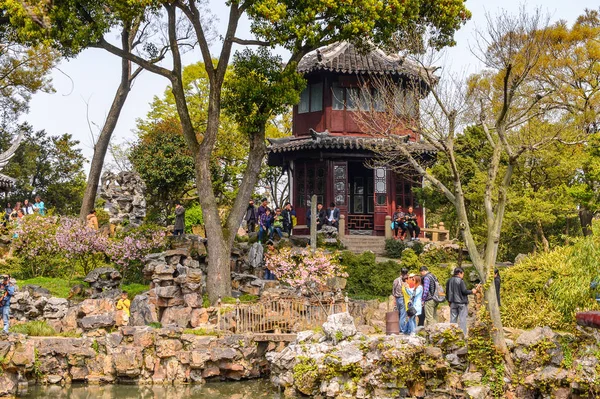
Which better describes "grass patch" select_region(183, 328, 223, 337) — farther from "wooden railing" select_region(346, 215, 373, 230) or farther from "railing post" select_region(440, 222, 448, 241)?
"wooden railing" select_region(346, 215, 373, 230)

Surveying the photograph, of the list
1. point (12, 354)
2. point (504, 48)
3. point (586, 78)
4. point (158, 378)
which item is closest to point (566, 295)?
point (504, 48)

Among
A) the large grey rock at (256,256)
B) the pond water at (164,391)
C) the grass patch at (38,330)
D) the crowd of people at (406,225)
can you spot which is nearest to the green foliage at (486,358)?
the pond water at (164,391)

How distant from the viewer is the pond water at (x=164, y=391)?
15062 mm

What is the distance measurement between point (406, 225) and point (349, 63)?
677 cm

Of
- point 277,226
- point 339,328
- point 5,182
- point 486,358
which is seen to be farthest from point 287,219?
point 486,358

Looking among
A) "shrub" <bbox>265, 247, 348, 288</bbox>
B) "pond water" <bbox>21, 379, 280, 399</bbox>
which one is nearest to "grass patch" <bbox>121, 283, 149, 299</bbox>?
"shrub" <bbox>265, 247, 348, 288</bbox>

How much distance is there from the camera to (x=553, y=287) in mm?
14383

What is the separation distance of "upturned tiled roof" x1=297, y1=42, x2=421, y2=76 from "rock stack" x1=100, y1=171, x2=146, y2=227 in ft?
25.3

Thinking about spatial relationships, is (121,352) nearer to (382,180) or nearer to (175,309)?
(175,309)

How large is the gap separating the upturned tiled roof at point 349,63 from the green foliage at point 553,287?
1202cm

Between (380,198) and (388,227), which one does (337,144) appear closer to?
(380,198)

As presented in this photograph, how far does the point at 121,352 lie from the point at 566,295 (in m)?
9.54

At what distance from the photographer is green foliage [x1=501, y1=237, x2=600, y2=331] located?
13648 mm

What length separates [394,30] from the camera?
19469 millimetres
